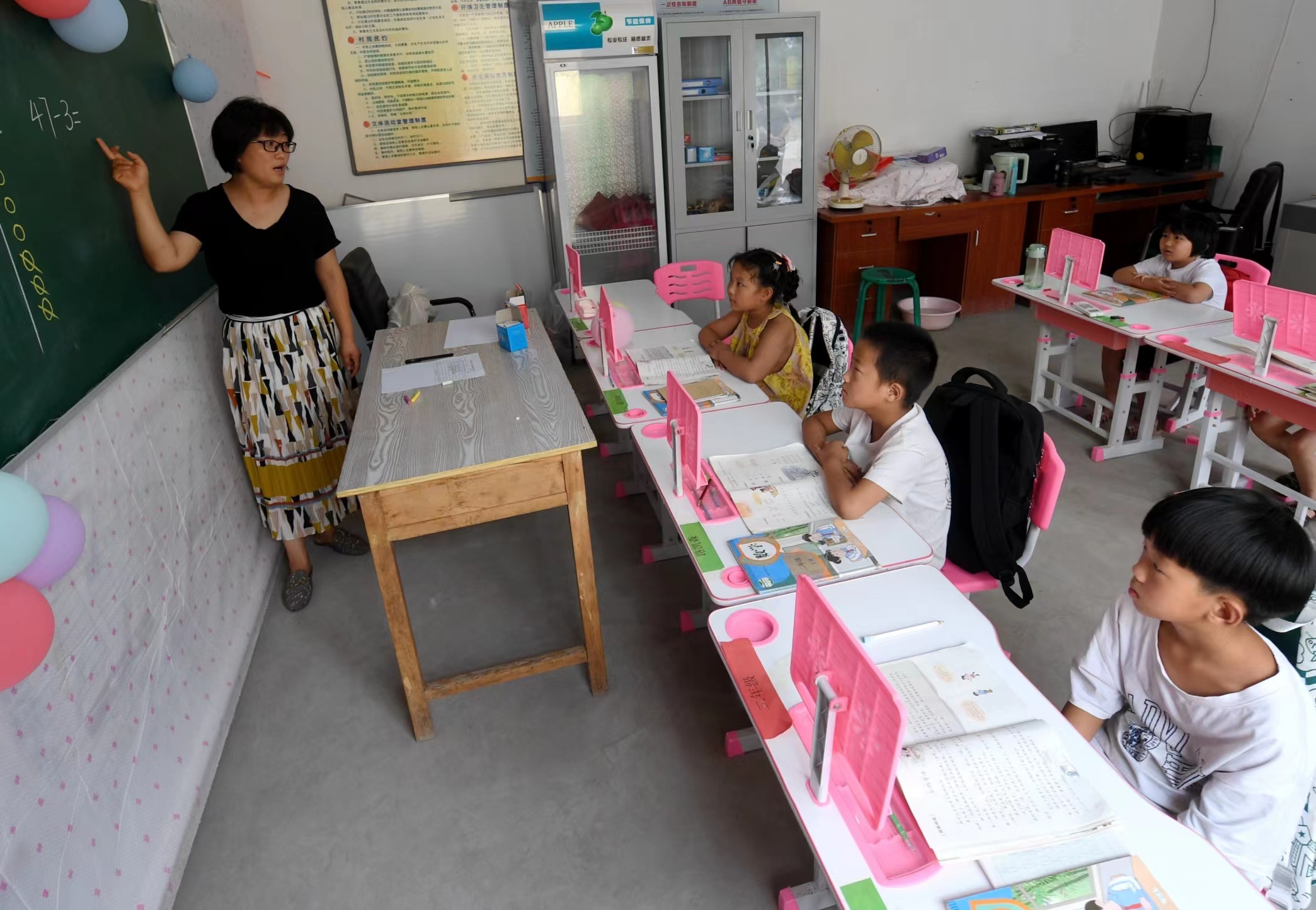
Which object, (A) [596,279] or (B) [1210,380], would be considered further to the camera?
(A) [596,279]

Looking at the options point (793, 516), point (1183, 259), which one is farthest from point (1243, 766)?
point (1183, 259)

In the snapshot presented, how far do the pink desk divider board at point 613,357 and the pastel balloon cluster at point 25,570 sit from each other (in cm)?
154

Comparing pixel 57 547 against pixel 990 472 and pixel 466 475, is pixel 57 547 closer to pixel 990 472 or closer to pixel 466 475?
pixel 466 475

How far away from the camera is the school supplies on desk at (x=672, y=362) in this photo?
99.5 inches

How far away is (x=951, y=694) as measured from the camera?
1.21 metres

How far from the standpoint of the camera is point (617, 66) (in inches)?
161

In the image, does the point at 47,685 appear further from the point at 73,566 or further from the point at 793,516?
the point at 793,516

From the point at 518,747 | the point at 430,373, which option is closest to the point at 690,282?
the point at 430,373

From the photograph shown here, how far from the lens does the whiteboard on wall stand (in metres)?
4.16

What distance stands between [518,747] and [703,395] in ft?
3.63

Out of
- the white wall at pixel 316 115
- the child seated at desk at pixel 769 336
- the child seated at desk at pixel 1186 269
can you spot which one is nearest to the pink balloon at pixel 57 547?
the child seated at desk at pixel 769 336

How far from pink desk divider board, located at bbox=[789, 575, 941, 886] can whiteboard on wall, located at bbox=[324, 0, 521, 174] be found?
4.09m

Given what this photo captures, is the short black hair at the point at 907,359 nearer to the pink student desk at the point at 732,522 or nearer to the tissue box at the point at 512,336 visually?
the pink student desk at the point at 732,522

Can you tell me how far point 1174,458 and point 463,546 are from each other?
2955 mm
